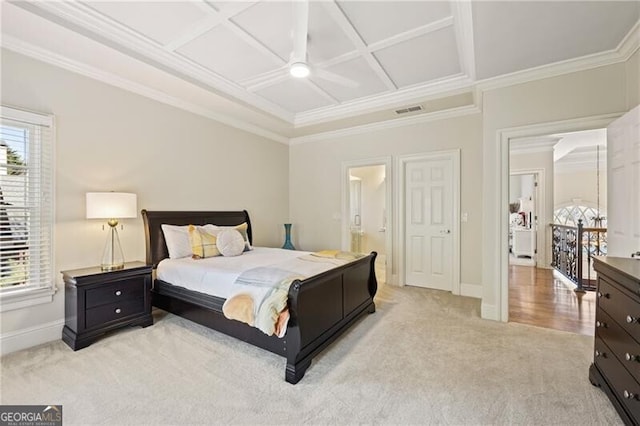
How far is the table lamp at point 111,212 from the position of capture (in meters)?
2.83

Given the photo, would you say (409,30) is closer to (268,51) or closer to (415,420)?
(268,51)

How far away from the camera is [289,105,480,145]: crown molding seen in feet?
13.8

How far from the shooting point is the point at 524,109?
315 centimetres

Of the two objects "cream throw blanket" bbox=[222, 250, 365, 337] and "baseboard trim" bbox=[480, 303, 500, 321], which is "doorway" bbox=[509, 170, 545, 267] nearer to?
"baseboard trim" bbox=[480, 303, 500, 321]

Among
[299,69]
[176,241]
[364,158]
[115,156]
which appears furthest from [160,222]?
[364,158]

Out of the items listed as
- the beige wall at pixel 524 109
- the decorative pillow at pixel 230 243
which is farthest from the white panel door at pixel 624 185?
the decorative pillow at pixel 230 243

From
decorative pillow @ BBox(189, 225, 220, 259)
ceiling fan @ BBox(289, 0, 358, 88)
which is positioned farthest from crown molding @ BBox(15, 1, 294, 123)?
decorative pillow @ BBox(189, 225, 220, 259)

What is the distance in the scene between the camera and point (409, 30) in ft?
8.74

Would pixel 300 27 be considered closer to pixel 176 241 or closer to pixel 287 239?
pixel 176 241

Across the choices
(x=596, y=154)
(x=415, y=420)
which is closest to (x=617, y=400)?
(x=415, y=420)

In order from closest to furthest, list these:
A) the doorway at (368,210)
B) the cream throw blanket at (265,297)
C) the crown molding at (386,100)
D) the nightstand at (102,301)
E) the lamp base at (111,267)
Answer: the cream throw blanket at (265,297) < the nightstand at (102,301) < the lamp base at (111,267) < the crown molding at (386,100) < the doorway at (368,210)

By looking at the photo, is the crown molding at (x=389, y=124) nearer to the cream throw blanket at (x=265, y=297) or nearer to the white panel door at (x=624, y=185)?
the white panel door at (x=624, y=185)

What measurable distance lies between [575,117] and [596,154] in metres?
6.57

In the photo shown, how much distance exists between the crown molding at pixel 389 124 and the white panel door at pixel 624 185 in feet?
5.73
